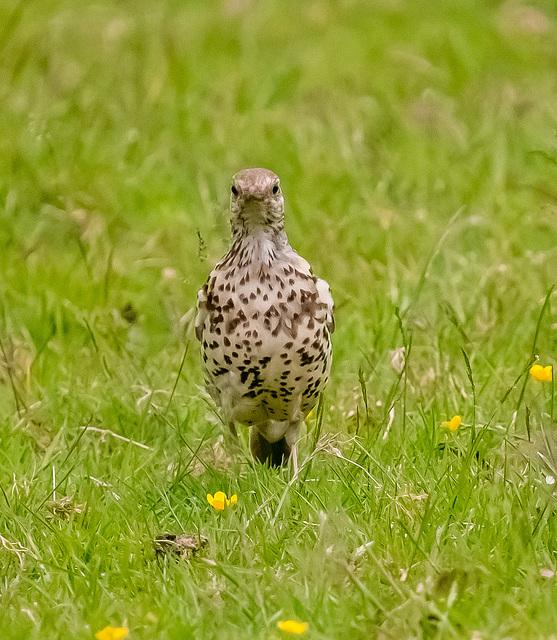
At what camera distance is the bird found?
4.38m

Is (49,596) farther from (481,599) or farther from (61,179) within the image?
(61,179)

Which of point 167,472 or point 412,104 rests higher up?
A: point 412,104

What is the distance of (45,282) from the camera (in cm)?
642

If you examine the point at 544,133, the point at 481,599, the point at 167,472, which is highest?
the point at 544,133

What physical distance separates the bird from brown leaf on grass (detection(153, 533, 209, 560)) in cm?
58

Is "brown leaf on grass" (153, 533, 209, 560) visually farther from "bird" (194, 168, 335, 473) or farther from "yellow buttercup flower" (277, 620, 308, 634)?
"yellow buttercup flower" (277, 620, 308, 634)

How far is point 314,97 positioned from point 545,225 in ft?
8.61

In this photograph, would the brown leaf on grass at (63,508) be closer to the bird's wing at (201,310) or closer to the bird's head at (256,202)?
the bird's wing at (201,310)

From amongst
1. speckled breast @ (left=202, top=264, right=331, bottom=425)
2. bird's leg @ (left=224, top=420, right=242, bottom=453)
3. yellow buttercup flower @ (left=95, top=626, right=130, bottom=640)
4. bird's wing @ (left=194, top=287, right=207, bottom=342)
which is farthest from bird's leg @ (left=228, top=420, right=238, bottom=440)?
yellow buttercup flower @ (left=95, top=626, right=130, bottom=640)

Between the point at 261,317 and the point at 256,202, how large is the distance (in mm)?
406

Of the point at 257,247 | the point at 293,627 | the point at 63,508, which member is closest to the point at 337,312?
the point at 257,247

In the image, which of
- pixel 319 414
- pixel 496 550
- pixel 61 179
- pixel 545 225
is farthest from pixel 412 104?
pixel 496 550

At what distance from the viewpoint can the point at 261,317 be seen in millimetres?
4371

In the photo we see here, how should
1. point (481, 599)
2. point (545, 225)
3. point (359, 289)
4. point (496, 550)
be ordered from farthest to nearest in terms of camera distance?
point (545, 225) < point (359, 289) < point (496, 550) < point (481, 599)
